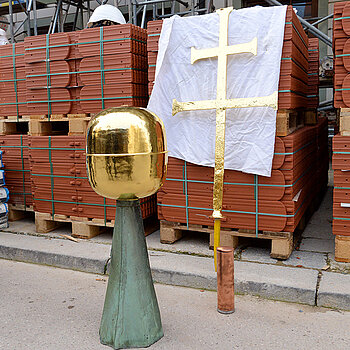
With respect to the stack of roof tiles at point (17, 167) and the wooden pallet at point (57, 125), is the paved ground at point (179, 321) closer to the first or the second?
the wooden pallet at point (57, 125)

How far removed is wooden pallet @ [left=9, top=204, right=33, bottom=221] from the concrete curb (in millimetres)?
977

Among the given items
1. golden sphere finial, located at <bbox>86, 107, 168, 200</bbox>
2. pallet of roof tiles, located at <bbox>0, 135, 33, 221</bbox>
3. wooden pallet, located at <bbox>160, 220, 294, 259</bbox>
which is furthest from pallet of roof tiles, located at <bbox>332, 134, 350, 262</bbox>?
pallet of roof tiles, located at <bbox>0, 135, 33, 221</bbox>

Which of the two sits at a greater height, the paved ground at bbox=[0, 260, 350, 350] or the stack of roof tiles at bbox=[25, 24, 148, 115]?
the stack of roof tiles at bbox=[25, 24, 148, 115]

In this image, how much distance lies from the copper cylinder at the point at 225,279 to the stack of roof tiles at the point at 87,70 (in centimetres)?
275

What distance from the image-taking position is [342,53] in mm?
4992

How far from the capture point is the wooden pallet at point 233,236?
17.6 ft

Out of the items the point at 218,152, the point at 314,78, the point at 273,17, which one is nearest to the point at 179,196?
the point at 218,152

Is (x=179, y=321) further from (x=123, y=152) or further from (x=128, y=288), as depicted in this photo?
(x=123, y=152)

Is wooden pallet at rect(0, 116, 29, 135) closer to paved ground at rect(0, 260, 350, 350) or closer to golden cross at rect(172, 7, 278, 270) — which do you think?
paved ground at rect(0, 260, 350, 350)

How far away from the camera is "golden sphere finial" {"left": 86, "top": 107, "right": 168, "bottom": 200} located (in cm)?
343

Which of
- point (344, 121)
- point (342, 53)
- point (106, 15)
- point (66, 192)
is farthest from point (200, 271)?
point (106, 15)

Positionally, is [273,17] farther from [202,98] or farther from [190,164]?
[190,164]

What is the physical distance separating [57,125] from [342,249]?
494cm

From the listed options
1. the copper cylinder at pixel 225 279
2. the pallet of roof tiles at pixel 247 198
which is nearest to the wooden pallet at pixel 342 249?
the pallet of roof tiles at pixel 247 198
